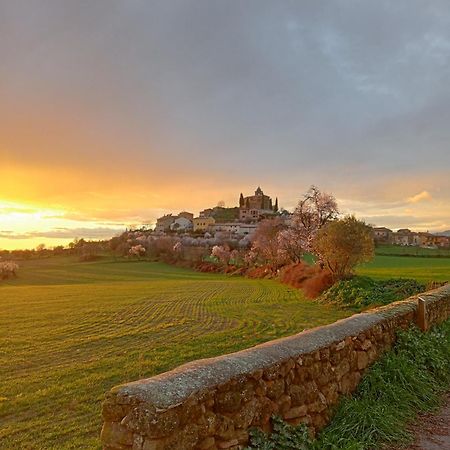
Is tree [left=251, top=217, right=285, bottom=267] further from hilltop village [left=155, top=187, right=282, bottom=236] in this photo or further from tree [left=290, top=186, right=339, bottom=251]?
hilltop village [left=155, top=187, right=282, bottom=236]

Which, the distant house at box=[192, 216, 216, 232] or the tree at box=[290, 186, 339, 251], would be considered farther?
the distant house at box=[192, 216, 216, 232]

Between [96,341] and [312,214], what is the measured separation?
28.3 metres

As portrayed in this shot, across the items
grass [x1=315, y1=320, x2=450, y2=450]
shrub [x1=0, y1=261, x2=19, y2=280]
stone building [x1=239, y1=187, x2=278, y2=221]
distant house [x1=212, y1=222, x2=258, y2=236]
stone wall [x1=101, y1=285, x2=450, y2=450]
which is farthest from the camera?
stone building [x1=239, y1=187, x2=278, y2=221]

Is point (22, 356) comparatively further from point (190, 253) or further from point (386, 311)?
point (190, 253)

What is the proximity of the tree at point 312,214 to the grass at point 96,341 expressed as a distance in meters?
8.65

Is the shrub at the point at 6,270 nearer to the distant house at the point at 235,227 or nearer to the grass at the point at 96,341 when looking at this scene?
the grass at the point at 96,341

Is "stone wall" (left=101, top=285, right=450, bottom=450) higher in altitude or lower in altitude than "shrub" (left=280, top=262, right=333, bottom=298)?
higher

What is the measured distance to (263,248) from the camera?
57.0 m

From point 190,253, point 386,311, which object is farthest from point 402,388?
point 190,253

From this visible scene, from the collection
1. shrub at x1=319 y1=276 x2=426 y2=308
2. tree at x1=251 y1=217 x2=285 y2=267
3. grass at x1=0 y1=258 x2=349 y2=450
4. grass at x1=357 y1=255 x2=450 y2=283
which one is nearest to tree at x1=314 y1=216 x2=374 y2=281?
A: shrub at x1=319 y1=276 x2=426 y2=308

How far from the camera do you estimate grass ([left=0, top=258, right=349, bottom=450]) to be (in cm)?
813

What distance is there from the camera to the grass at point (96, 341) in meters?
8.13

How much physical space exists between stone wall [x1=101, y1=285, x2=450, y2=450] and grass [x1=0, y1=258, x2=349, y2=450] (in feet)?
12.0

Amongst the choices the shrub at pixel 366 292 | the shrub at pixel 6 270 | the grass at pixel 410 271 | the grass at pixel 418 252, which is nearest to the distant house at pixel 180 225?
the grass at pixel 418 252
